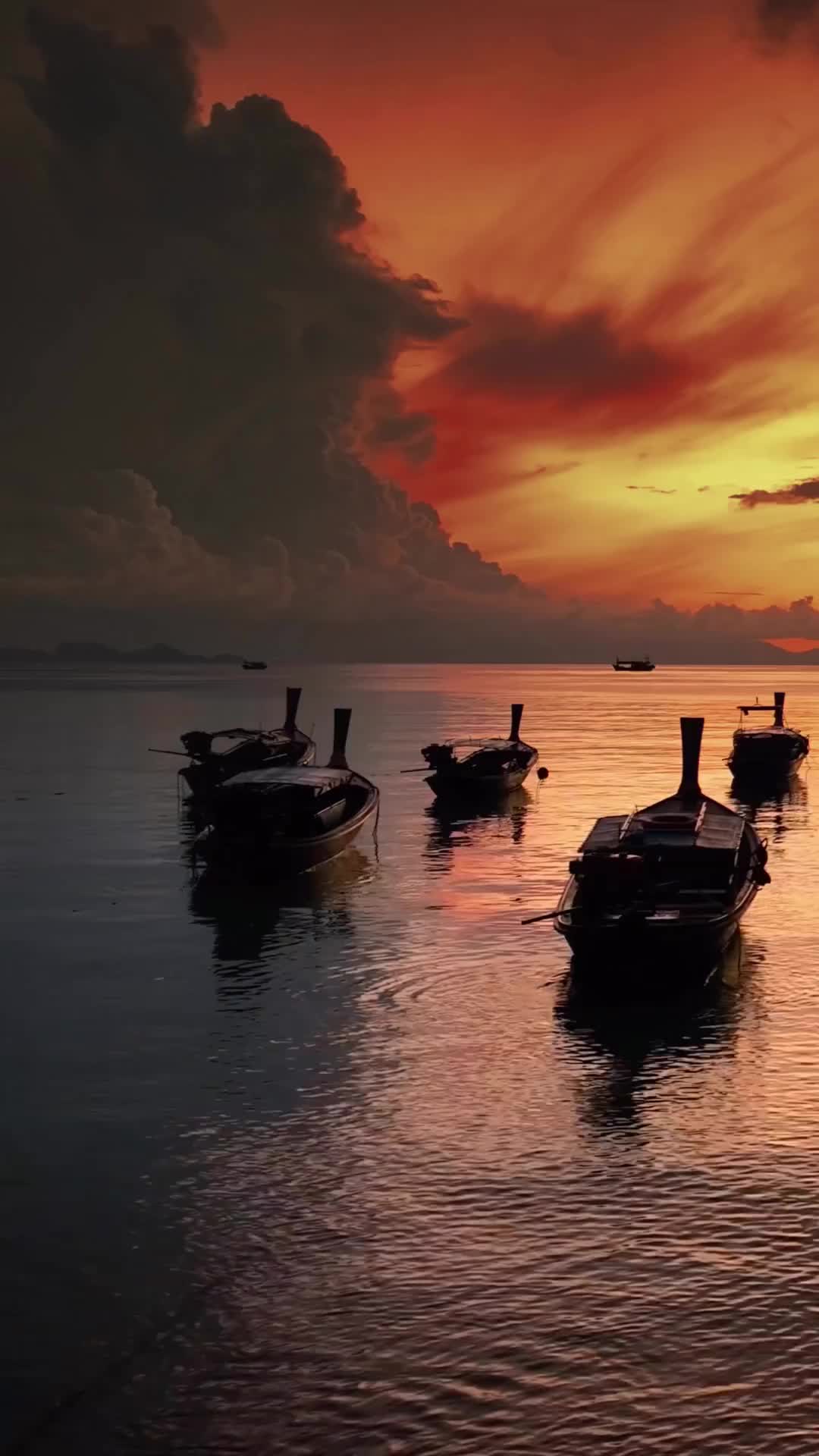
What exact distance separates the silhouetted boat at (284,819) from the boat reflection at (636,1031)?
17616mm

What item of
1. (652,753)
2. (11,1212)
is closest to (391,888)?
(11,1212)

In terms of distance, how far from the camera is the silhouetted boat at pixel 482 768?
256 feet

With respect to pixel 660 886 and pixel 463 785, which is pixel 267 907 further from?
pixel 463 785

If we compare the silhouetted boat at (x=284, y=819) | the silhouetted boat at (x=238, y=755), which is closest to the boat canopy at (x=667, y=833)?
the silhouetted boat at (x=284, y=819)

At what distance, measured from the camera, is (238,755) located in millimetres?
79438

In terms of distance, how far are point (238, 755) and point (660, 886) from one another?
46.2 meters

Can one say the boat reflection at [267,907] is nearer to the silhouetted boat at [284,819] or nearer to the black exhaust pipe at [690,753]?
the silhouetted boat at [284,819]

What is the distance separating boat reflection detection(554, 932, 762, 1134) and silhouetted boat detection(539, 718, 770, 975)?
3.83ft

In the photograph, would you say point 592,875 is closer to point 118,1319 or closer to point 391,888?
point 391,888

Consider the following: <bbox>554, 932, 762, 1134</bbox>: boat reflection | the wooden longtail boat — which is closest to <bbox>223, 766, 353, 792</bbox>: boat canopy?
the wooden longtail boat

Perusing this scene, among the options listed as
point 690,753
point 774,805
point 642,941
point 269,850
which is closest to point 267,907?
point 269,850

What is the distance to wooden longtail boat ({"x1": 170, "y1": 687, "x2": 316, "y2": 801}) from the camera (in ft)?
238

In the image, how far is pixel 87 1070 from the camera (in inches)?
1057

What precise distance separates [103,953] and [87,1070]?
1184 centimetres
